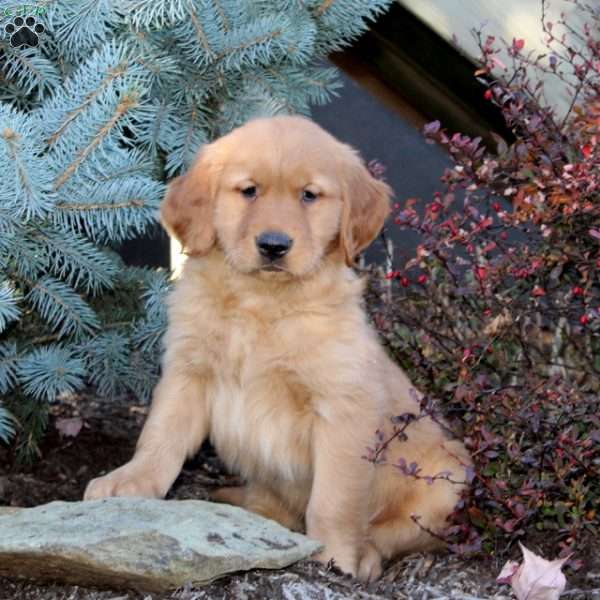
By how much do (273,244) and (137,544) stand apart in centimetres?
99

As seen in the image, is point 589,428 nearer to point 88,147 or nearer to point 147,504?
point 147,504

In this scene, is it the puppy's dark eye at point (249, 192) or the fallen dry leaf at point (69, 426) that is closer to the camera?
the puppy's dark eye at point (249, 192)

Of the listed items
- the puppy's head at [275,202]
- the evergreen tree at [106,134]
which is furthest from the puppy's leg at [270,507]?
the puppy's head at [275,202]

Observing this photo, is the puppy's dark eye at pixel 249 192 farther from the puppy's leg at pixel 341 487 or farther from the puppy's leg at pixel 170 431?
the puppy's leg at pixel 341 487

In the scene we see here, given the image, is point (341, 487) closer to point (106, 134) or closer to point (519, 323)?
point (519, 323)

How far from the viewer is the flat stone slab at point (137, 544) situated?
2.78 m

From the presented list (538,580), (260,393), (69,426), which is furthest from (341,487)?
(69,426)

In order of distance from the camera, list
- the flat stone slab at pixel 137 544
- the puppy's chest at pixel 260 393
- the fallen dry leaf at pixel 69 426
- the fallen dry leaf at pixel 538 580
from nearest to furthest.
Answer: the flat stone slab at pixel 137 544
the fallen dry leaf at pixel 538 580
the puppy's chest at pixel 260 393
the fallen dry leaf at pixel 69 426

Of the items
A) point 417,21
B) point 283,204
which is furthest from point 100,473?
point 417,21

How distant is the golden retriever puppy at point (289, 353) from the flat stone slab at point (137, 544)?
11.8 inches

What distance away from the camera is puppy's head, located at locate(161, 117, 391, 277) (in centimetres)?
338

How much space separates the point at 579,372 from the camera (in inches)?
179

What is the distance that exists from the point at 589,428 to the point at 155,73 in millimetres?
1952

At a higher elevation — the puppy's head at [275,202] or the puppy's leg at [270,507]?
the puppy's head at [275,202]
